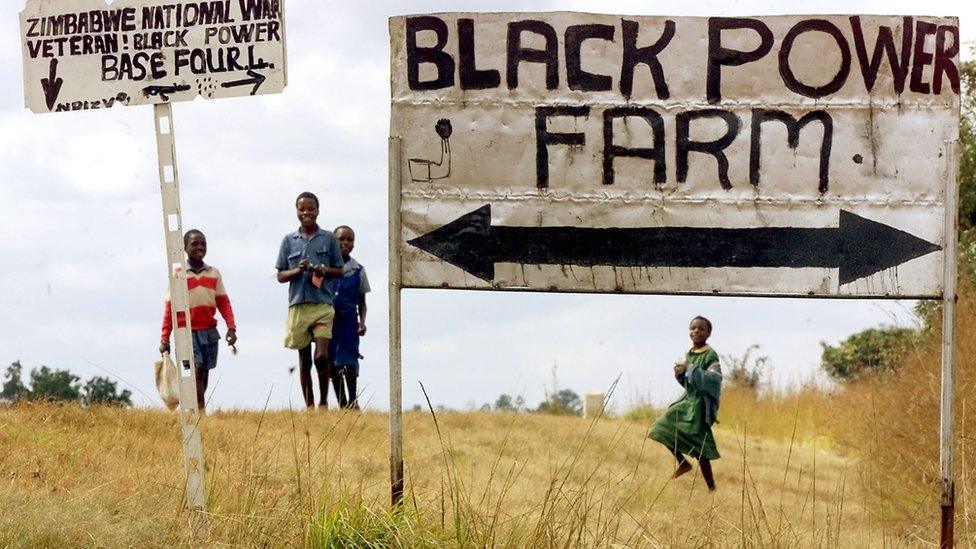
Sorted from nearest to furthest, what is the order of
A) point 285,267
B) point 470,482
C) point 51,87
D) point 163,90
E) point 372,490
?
point 163,90
point 51,87
point 372,490
point 470,482
point 285,267

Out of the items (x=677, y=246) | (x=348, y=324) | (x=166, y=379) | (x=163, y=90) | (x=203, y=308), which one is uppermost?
(x=163, y=90)

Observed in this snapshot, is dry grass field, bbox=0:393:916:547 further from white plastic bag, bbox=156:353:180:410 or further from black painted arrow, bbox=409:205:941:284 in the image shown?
black painted arrow, bbox=409:205:941:284

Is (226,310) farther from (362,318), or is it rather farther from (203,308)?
(362,318)

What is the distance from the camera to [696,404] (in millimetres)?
12195

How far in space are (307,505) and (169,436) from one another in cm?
420

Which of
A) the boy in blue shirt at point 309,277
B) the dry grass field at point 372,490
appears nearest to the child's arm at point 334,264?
the boy in blue shirt at point 309,277

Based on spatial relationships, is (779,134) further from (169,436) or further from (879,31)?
(169,436)

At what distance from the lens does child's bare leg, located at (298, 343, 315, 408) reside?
12969 millimetres

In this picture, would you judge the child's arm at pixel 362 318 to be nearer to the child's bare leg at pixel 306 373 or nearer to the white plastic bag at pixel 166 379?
the child's bare leg at pixel 306 373

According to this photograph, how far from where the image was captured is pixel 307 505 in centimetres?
707

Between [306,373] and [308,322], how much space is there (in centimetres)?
63

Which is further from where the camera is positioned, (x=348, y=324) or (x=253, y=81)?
(x=348, y=324)

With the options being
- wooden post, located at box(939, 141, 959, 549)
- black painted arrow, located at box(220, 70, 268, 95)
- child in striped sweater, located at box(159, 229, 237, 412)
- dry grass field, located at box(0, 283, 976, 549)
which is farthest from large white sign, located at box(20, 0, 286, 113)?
child in striped sweater, located at box(159, 229, 237, 412)

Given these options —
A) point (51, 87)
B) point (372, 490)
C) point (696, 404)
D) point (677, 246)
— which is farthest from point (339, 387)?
point (677, 246)
